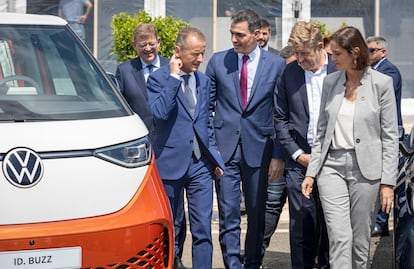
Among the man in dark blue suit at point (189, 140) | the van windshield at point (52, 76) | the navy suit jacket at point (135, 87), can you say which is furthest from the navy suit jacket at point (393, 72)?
the van windshield at point (52, 76)

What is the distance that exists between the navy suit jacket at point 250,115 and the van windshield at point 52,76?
1.49 metres

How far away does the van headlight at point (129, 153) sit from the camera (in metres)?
4.58

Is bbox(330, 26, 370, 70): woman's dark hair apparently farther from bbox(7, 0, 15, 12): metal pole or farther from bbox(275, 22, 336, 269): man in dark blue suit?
bbox(7, 0, 15, 12): metal pole

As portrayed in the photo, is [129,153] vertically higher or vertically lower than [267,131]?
higher

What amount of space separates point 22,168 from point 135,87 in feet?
9.94

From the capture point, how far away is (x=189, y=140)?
6.09 m

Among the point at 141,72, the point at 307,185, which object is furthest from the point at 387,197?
the point at 141,72

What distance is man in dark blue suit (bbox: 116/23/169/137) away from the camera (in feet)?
23.7

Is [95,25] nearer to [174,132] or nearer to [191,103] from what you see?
[191,103]

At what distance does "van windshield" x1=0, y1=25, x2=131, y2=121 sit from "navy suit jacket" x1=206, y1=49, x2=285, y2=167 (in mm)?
1486

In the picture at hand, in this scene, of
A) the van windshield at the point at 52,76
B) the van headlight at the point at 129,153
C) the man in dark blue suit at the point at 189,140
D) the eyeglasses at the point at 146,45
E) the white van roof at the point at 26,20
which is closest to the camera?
Result: the van headlight at the point at 129,153

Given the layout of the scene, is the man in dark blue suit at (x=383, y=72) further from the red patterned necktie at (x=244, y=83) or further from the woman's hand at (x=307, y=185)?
the woman's hand at (x=307, y=185)

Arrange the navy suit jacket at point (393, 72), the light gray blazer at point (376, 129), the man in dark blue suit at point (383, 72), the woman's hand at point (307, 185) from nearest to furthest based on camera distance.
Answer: the light gray blazer at point (376, 129), the woman's hand at point (307, 185), the man in dark blue suit at point (383, 72), the navy suit jacket at point (393, 72)

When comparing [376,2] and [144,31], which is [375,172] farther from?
[376,2]
